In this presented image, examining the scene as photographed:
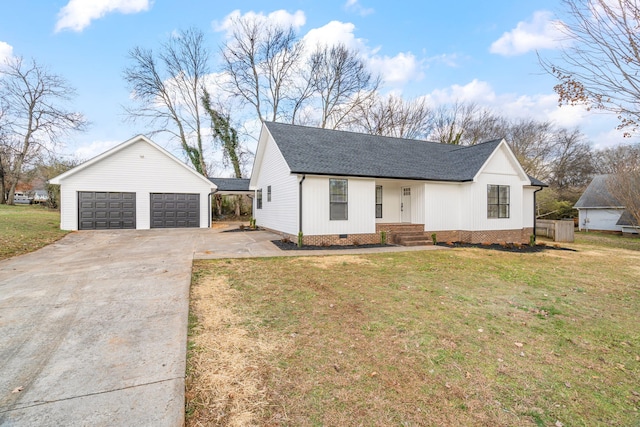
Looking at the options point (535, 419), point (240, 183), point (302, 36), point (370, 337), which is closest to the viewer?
point (535, 419)

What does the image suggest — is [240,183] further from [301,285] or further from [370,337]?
[370,337]

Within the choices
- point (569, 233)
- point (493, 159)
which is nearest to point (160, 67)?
point (493, 159)

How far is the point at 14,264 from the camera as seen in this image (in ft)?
23.9

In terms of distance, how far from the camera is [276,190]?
1400 centimetres

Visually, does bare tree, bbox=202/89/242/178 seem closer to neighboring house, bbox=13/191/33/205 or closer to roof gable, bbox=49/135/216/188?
roof gable, bbox=49/135/216/188

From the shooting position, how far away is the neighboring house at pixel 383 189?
11.5 metres

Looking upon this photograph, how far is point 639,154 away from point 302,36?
25101 mm

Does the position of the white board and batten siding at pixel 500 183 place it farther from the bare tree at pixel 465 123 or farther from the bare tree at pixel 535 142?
the bare tree at pixel 535 142

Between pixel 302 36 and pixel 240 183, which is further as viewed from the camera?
pixel 302 36

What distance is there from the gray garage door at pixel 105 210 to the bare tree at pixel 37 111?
14925mm

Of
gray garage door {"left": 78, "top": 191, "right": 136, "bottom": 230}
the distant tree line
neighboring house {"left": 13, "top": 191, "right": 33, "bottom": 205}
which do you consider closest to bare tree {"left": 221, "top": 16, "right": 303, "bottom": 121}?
the distant tree line

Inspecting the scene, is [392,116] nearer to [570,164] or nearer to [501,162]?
[501,162]

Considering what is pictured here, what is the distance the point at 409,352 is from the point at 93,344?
3544 mm

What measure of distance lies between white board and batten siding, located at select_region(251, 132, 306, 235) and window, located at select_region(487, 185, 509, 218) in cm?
946
